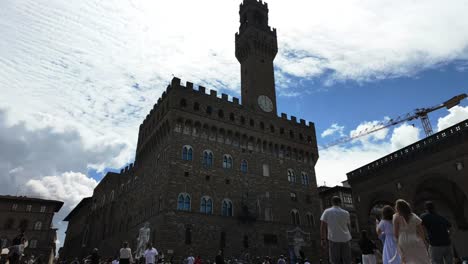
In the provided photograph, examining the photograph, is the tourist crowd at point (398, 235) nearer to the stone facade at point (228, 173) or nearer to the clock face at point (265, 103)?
the stone facade at point (228, 173)

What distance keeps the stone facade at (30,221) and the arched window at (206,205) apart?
31.9m

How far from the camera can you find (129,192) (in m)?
39.1

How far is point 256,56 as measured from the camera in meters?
39.1

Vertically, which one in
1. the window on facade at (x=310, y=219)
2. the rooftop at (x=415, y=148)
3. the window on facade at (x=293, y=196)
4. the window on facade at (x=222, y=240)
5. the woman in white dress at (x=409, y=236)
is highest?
the rooftop at (x=415, y=148)

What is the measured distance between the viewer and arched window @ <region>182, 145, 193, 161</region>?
29.9 metres

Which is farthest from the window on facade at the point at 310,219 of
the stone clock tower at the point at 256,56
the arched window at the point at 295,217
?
the stone clock tower at the point at 256,56

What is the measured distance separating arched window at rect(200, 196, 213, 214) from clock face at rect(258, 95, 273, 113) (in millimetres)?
13380

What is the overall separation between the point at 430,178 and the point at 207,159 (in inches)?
781

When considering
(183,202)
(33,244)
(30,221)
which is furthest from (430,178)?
(30,221)

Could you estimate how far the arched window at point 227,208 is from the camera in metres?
29.9

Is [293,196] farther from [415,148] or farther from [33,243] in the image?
[33,243]

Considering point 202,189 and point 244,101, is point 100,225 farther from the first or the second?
point 244,101

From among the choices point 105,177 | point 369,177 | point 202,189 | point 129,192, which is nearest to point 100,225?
point 105,177

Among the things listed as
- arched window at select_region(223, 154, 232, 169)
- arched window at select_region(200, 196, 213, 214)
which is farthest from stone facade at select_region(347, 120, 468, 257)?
arched window at select_region(200, 196, 213, 214)
